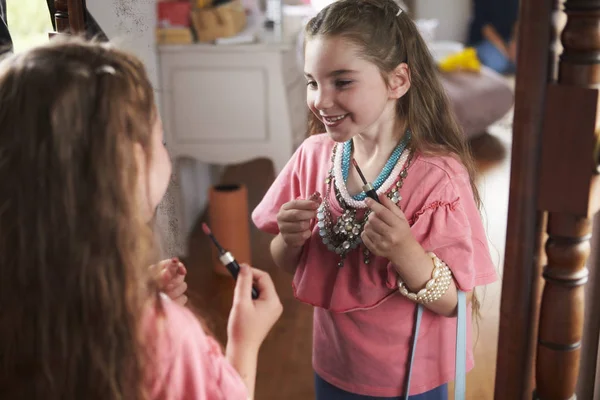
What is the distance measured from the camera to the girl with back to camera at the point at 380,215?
96 centimetres

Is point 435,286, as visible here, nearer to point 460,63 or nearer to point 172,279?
point 172,279

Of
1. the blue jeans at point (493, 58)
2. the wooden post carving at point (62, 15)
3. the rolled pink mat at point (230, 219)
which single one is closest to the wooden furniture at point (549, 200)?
the wooden post carving at point (62, 15)

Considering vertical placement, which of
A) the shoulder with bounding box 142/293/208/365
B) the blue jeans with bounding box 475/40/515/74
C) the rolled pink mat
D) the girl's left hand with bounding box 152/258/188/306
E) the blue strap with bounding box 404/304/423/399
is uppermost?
the shoulder with bounding box 142/293/208/365

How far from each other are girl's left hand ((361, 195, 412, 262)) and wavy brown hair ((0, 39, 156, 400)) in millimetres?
333

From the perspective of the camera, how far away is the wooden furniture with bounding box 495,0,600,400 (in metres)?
0.64

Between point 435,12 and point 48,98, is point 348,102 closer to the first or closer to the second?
point 48,98

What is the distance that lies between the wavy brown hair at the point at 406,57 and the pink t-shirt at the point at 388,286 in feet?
0.18

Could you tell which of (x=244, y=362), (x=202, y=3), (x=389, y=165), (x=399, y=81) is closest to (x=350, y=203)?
(x=389, y=165)

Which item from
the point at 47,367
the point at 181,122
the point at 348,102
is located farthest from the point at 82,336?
the point at 181,122

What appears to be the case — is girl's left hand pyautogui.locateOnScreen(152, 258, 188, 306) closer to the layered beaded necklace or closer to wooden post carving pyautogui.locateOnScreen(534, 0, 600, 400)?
the layered beaded necklace

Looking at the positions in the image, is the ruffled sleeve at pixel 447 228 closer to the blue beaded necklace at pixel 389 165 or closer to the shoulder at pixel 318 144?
the blue beaded necklace at pixel 389 165

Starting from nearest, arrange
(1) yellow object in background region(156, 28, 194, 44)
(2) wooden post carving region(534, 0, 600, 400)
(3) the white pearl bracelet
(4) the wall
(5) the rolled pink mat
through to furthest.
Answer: (2) wooden post carving region(534, 0, 600, 400) → (3) the white pearl bracelet → (5) the rolled pink mat → (1) yellow object in background region(156, 28, 194, 44) → (4) the wall

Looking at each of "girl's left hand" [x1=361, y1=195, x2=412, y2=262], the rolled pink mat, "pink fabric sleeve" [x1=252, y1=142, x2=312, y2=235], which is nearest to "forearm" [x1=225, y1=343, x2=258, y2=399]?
"girl's left hand" [x1=361, y1=195, x2=412, y2=262]

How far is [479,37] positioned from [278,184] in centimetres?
524
